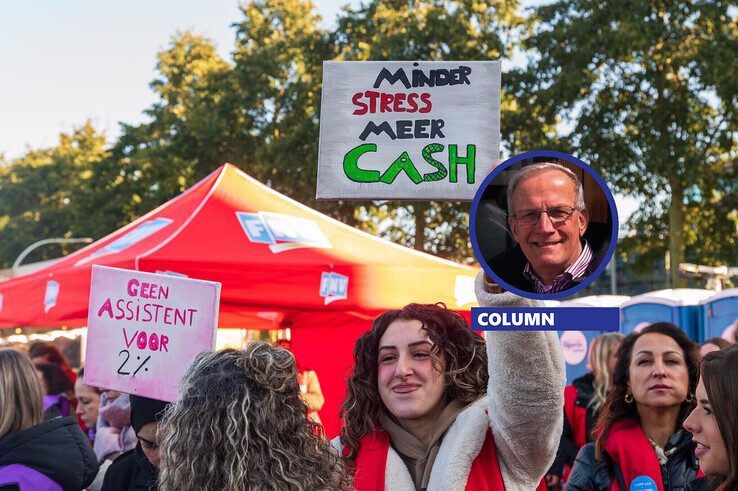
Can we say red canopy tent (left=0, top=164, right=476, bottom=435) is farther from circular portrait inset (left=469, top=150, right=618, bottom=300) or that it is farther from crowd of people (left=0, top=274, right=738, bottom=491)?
circular portrait inset (left=469, top=150, right=618, bottom=300)

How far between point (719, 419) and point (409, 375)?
82 cm

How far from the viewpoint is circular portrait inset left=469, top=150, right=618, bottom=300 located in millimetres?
2002

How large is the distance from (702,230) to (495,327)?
73.7 feet

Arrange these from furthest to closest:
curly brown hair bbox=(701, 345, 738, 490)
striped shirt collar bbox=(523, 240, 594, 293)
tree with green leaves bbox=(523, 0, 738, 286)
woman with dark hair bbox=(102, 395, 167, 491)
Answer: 1. tree with green leaves bbox=(523, 0, 738, 286)
2. woman with dark hair bbox=(102, 395, 167, 491)
3. curly brown hair bbox=(701, 345, 738, 490)
4. striped shirt collar bbox=(523, 240, 594, 293)

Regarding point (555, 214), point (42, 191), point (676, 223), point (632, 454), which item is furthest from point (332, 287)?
point (42, 191)

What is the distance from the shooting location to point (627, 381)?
4.11 metres

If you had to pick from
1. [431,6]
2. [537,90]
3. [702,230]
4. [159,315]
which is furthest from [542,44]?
[159,315]

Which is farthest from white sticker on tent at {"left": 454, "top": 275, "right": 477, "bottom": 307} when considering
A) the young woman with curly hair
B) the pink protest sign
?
the young woman with curly hair

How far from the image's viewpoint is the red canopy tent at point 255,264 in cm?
601

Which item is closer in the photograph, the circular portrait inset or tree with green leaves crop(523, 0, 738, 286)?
the circular portrait inset

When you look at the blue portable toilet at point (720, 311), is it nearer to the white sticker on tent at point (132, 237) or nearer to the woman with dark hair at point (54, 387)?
the white sticker on tent at point (132, 237)

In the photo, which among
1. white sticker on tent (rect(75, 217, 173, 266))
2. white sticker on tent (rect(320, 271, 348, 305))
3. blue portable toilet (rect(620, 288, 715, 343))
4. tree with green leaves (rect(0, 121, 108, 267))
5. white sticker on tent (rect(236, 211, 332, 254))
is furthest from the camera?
tree with green leaves (rect(0, 121, 108, 267))

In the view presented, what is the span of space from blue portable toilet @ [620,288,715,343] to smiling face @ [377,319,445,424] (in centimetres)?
1131

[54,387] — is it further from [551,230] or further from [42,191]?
[42,191]
